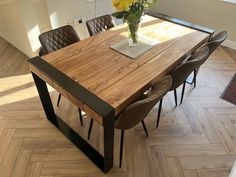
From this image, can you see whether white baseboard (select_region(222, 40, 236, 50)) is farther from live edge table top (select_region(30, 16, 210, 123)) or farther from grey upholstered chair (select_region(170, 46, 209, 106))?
grey upholstered chair (select_region(170, 46, 209, 106))

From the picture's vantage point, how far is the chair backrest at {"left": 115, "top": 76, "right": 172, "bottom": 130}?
4.41 ft

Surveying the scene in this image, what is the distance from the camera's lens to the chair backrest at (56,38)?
6.68 ft

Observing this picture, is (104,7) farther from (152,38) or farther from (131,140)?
(131,140)

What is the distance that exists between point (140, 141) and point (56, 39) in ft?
4.42

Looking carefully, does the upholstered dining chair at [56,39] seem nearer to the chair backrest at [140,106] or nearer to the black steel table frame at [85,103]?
the black steel table frame at [85,103]

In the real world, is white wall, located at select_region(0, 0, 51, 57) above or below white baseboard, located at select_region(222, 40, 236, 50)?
above

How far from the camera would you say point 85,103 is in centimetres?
135

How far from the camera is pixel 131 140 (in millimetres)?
2031

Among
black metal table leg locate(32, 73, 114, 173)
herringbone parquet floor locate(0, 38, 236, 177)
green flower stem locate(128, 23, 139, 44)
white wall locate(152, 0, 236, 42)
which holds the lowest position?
herringbone parquet floor locate(0, 38, 236, 177)

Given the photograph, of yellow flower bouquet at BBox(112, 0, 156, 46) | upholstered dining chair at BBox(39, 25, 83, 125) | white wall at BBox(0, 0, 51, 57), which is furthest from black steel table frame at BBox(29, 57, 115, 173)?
white wall at BBox(0, 0, 51, 57)

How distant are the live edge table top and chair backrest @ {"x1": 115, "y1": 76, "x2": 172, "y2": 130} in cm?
6

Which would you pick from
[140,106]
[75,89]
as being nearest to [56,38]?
[75,89]

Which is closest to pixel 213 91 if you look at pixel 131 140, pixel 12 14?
pixel 131 140

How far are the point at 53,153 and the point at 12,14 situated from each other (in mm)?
2065
